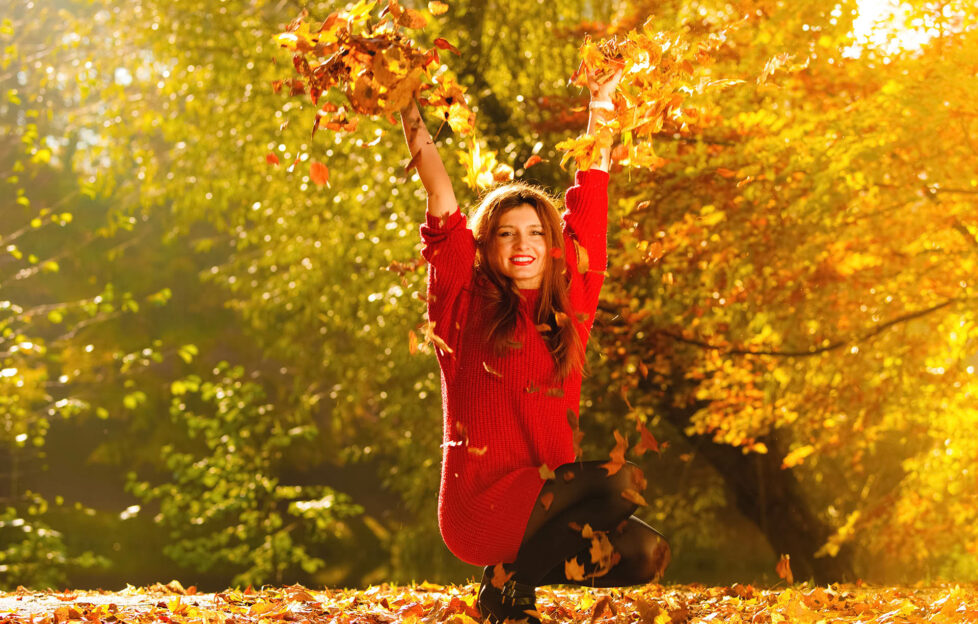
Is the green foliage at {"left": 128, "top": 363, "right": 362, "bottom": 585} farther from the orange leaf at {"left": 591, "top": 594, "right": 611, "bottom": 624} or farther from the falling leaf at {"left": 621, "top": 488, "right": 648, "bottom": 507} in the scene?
the falling leaf at {"left": 621, "top": 488, "right": 648, "bottom": 507}

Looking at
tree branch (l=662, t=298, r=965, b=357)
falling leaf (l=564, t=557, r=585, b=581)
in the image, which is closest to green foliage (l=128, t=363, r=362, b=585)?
tree branch (l=662, t=298, r=965, b=357)

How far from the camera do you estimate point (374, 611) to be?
13.5 feet

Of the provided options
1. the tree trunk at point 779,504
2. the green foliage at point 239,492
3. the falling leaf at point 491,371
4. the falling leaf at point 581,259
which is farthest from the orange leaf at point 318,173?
the green foliage at point 239,492

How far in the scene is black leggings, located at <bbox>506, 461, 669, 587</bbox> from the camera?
3146 millimetres

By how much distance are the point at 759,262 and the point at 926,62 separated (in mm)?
1736

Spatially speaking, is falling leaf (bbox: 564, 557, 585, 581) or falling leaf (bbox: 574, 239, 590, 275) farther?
falling leaf (bbox: 574, 239, 590, 275)

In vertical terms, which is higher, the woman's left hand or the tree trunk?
the woman's left hand

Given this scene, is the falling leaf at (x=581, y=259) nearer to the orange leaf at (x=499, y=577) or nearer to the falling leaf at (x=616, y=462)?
the falling leaf at (x=616, y=462)

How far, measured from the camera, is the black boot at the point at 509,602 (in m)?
3.27

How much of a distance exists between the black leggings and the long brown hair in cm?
37

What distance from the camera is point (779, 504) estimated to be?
8.49 meters

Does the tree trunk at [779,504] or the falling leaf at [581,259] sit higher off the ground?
the falling leaf at [581,259]

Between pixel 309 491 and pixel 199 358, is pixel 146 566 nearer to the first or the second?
pixel 199 358

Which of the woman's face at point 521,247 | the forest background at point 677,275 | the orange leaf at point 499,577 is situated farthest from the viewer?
the forest background at point 677,275
